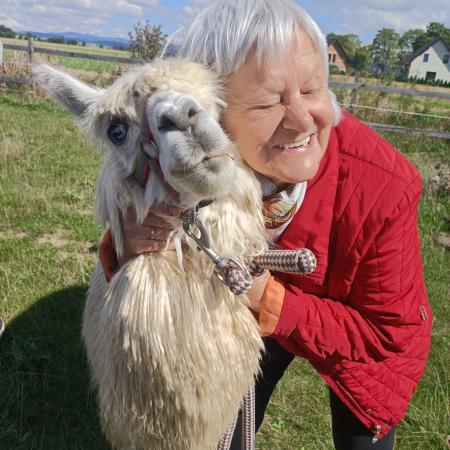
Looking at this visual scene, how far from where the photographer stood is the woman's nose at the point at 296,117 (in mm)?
1069

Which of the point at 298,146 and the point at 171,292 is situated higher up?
the point at 298,146

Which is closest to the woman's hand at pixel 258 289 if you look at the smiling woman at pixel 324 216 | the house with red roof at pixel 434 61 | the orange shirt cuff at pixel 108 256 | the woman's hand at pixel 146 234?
the smiling woman at pixel 324 216

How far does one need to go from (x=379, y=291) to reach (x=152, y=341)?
63 cm

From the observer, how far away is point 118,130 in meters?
1.01

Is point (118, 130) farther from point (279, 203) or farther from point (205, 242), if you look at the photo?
point (279, 203)

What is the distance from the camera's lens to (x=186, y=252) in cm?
115

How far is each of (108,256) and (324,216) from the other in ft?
1.85

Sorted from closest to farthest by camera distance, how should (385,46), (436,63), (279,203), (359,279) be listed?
(279,203), (359,279), (385,46), (436,63)

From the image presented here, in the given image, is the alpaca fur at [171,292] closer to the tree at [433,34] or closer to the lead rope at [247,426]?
the lead rope at [247,426]

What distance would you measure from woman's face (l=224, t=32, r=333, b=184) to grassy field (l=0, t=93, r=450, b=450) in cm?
46

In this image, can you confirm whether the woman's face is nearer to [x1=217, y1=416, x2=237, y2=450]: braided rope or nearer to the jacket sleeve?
the jacket sleeve

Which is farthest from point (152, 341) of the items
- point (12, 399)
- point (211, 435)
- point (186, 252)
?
point (12, 399)

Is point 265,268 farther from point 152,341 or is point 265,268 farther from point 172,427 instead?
point 172,427

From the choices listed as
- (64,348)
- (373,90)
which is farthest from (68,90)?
(373,90)
